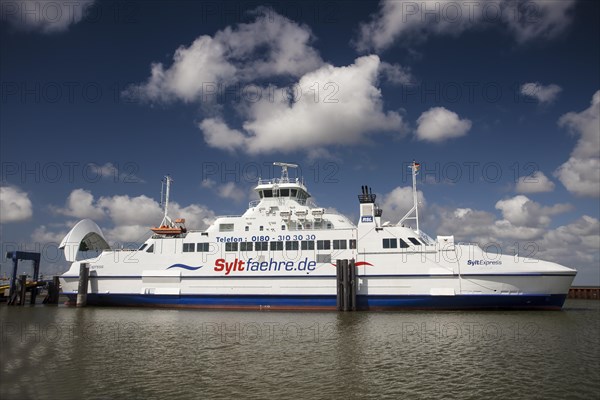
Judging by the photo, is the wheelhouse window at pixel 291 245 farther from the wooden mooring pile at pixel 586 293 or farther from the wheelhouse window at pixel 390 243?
the wooden mooring pile at pixel 586 293

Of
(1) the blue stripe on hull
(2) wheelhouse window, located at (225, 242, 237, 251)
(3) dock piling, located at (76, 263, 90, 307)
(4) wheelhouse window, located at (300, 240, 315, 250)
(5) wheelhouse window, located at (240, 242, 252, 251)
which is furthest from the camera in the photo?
(3) dock piling, located at (76, 263, 90, 307)

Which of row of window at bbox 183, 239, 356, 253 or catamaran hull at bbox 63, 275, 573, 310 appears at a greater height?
row of window at bbox 183, 239, 356, 253

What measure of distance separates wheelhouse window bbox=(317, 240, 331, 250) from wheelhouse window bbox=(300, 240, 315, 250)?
0.41m

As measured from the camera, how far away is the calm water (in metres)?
10.5

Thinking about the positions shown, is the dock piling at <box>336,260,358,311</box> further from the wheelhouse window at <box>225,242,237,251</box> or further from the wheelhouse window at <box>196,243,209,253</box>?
the wheelhouse window at <box>196,243,209,253</box>

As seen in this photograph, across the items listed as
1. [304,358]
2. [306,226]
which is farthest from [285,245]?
[304,358]

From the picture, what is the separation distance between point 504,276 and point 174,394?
21.4 meters

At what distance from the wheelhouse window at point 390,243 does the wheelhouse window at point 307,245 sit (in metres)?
4.79

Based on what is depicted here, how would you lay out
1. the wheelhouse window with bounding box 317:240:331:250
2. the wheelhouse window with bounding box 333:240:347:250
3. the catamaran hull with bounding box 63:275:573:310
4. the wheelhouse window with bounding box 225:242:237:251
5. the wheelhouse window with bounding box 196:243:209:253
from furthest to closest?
the wheelhouse window with bounding box 196:243:209:253 < the wheelhouse window with bounding box 225:242:237:251 < the wheelhouse window with bounding box 317:240:331:250 < the wheelhouse window with bounding box 333:240:347:250 < the catamaran hull with bounding box 63:275:573:310

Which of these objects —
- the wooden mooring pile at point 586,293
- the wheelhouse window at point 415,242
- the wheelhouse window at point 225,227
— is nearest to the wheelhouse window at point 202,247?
the wheelhouse window at point 225,227

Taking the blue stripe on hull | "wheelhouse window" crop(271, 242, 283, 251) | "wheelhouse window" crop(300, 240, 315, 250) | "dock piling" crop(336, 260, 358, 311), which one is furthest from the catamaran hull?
"wheelhouse window" crop(271, 242, 283, 251)

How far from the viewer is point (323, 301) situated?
2681cm

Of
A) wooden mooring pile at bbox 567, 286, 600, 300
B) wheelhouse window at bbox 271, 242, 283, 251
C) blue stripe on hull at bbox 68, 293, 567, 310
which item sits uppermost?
wheelhouse window at bbox 271, 242, 283, 251

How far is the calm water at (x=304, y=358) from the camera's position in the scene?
34.5 ft
